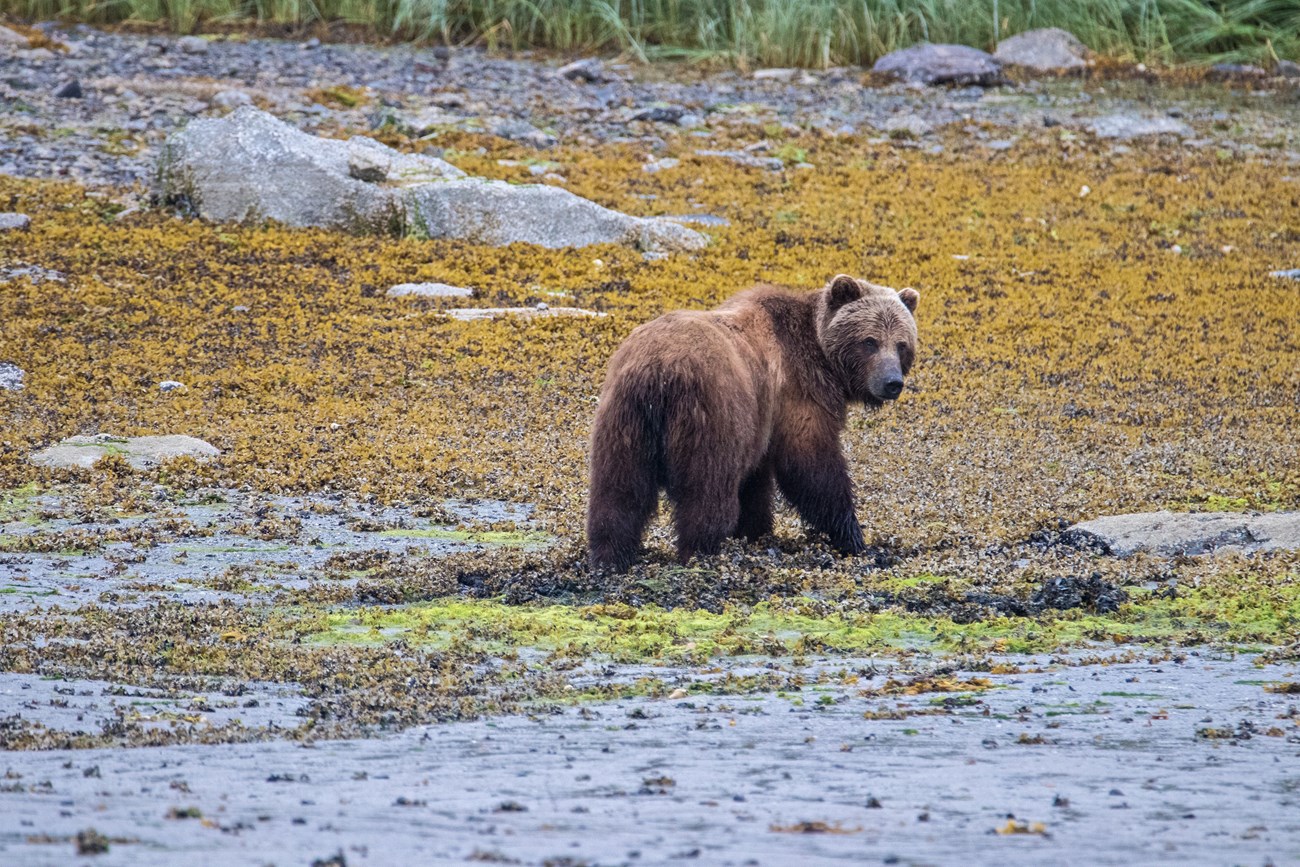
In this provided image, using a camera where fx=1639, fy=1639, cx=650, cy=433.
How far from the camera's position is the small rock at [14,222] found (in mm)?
13711

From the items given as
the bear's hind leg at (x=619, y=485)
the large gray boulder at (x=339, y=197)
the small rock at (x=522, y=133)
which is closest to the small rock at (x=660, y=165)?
the small rock at (x=522, y=133)

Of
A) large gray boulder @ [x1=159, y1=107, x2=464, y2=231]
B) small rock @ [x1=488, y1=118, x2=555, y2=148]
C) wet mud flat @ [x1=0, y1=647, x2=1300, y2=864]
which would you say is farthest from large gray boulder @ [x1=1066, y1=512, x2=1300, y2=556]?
small rock @ [x1=488, y1=118, x2=555, y2=148]

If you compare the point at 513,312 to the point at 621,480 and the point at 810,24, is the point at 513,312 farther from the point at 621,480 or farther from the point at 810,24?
the point at 810,24

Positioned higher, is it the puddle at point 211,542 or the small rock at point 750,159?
the small rock at point 750,159

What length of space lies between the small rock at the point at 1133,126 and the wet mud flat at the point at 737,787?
14.9 meters

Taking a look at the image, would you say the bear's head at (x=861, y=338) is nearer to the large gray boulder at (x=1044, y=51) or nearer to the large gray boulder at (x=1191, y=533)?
the large gray boulder at (x=1191, y=533)

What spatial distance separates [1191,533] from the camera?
7.59 metres

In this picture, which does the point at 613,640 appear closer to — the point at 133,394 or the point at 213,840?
the point at 213,840

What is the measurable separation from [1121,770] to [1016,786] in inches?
14.5

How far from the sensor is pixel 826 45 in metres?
21.5

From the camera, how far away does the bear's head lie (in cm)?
797

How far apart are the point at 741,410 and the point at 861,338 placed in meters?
1.18

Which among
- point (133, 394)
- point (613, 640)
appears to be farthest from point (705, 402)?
point (133, 394)

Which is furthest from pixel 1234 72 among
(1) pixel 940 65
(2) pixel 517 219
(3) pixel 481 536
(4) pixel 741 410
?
(4) pixel 741 410
